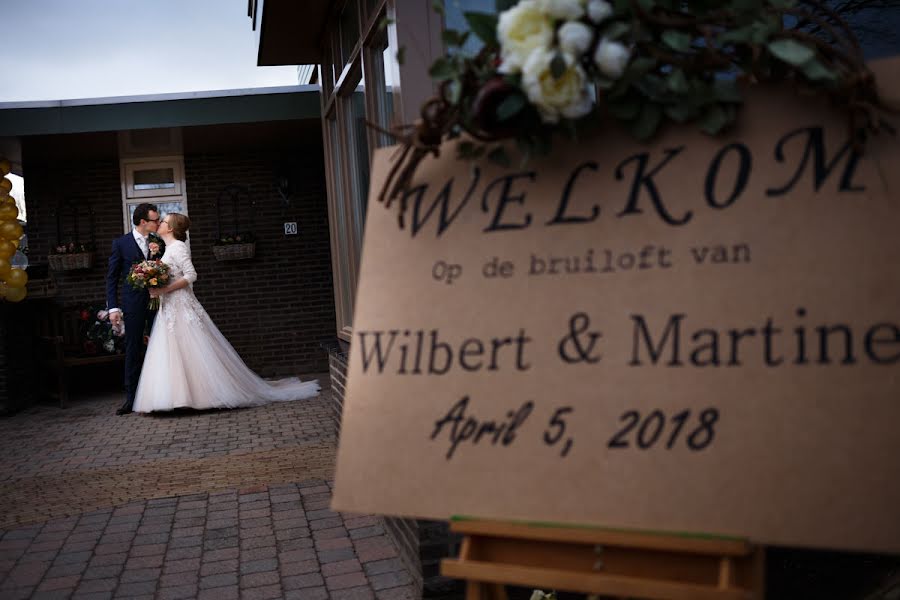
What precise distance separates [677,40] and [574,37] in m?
0.18

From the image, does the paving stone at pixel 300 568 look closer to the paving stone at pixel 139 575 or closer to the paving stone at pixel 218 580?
the paving stone at pixel 218 580

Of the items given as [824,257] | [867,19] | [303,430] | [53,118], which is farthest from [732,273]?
[53,118]

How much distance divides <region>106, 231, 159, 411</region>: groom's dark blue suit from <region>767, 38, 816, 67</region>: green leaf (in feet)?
27.7

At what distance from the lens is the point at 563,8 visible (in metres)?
1.42

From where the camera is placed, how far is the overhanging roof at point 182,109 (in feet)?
31.8

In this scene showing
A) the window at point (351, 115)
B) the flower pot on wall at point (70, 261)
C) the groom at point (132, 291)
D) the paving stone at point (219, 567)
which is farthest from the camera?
the flower pot on wall at point (70, 261)

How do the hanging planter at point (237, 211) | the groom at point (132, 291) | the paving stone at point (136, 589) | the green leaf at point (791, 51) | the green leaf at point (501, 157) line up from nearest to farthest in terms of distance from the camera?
the green leaf at point (791, 51)
the green leaf at point (501, 157)
the paving stone at point (136, 589)
the groom at point (132, 291)
the hanging planter at point (237, 211)

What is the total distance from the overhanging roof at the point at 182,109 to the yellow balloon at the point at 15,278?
1.63 metres

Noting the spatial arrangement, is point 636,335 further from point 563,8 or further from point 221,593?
point 221,593

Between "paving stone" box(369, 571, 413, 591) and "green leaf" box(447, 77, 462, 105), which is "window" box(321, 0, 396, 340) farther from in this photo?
"green leaf" box(447, 77, 462, 105)

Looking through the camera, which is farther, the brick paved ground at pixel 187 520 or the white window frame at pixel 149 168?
the white window frame at pixel 149 168

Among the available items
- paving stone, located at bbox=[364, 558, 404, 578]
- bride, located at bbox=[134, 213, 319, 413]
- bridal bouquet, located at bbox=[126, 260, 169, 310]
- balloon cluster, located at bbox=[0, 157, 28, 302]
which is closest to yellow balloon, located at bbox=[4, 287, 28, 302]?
balloon cluster, located at bbox=[0, 157, 28, 302]

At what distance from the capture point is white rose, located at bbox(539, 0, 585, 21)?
1421 mm

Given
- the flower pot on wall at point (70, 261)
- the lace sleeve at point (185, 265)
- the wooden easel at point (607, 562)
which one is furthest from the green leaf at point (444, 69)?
the flower pot on wall at point (70, 261)
